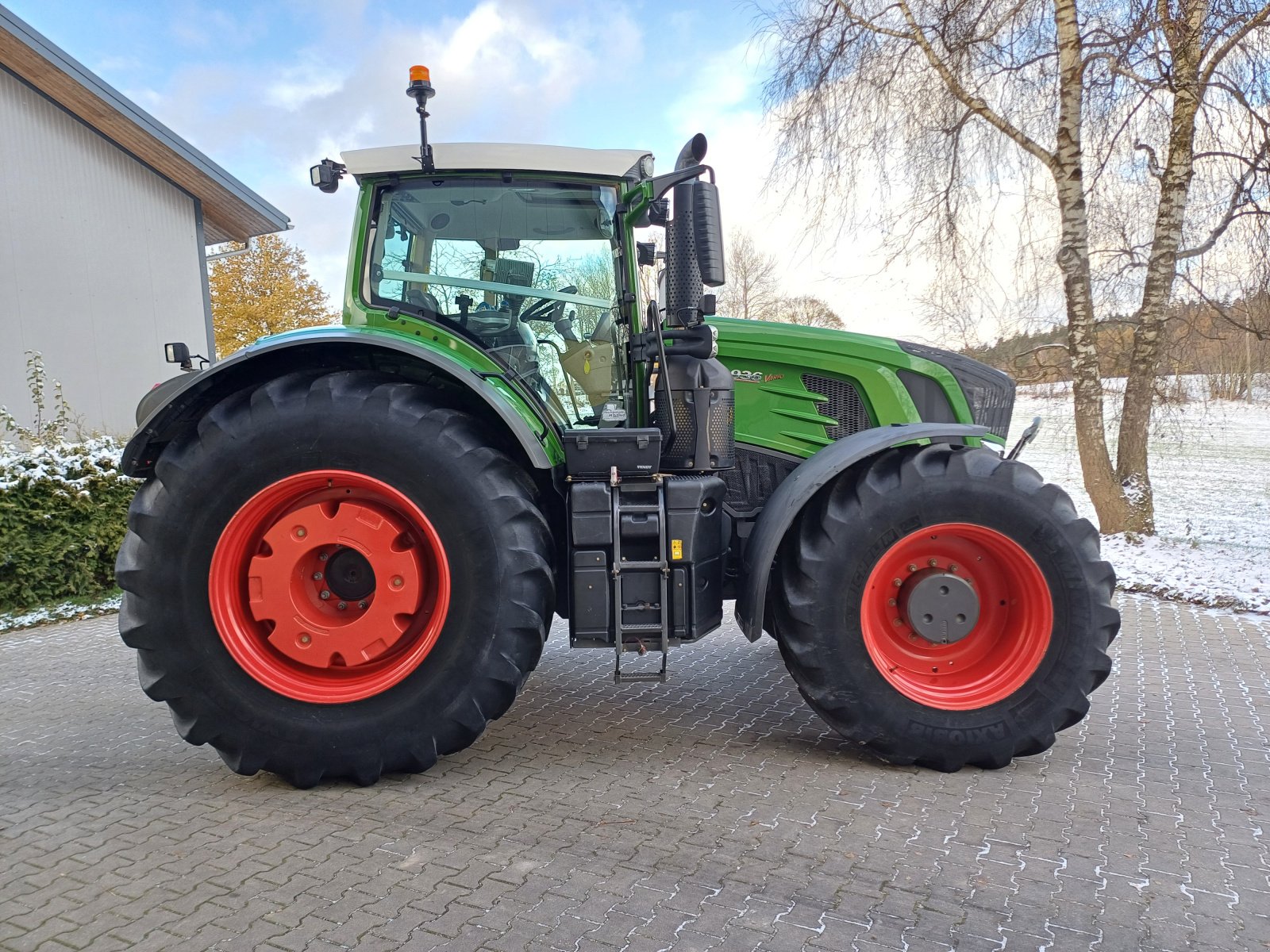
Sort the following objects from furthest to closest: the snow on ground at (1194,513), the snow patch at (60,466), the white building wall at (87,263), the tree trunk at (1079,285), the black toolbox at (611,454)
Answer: the white building wall at (87,263)
the tree trunk at (1079,285)
the snow on ground at (1194,513)
the snow patch at (60,466)
the black toolbox at (611,454)

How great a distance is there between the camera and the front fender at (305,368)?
3105mm

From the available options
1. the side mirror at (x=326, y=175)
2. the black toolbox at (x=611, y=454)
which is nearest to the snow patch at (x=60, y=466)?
the side mirror at (x=326, y=175)

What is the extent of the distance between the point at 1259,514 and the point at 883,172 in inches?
226

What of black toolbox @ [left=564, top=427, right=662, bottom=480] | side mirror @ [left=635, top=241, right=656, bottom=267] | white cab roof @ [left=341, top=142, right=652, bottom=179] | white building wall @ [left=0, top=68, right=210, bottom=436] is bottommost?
black toolbox @ [left=564, top=427, right=662, bottom=480]

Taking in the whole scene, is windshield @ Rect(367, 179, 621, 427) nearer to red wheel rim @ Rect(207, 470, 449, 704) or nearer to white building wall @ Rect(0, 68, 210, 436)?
red wheel rim @ Rect(207, 470, 449, 704)

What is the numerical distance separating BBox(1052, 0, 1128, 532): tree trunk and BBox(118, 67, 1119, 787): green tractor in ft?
17.2

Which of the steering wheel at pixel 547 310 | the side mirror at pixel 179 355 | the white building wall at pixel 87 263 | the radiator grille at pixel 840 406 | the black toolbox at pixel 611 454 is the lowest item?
the black toolbox at pixel 611 454

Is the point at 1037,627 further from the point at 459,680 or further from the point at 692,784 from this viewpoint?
the point at 459,680

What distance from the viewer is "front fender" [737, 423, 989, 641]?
323cm

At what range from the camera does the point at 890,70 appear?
8.27m

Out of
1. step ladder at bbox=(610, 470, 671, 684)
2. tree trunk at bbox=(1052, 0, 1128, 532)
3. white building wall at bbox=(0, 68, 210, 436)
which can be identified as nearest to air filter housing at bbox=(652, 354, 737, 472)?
step ladder at bbox=(610, 470, 671, 684)

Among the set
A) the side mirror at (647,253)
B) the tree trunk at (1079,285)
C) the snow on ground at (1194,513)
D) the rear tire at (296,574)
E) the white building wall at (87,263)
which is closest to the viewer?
the rear tire at (296,574)

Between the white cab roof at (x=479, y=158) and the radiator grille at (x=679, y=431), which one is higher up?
the white cab roof at (x=479, y=158)

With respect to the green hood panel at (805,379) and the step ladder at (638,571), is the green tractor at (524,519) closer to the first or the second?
the step ladder at (638,571)
